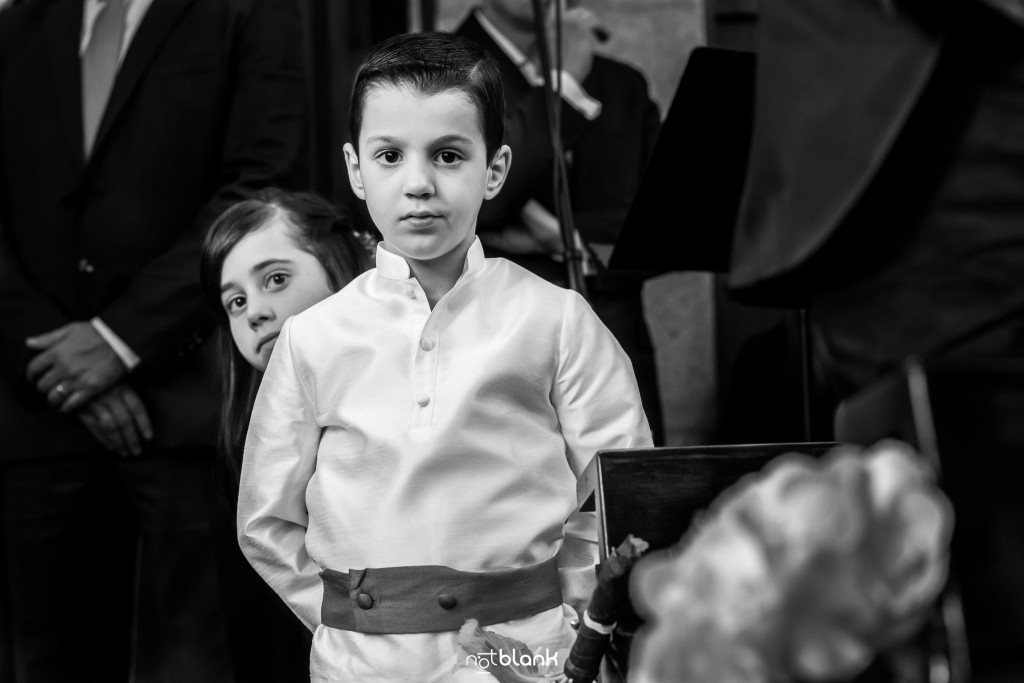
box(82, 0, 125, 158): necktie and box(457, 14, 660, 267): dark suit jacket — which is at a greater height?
box(82, 0, 125, 158): necktie

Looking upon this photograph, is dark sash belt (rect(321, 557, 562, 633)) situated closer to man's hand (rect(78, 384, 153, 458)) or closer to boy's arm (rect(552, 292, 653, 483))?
boy's arm (rect(552, 292, 653, 483))

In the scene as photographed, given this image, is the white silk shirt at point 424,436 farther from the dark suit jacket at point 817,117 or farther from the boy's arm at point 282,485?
the dark suit jacket at point 817,117

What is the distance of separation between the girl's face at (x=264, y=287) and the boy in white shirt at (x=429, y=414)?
260 mm

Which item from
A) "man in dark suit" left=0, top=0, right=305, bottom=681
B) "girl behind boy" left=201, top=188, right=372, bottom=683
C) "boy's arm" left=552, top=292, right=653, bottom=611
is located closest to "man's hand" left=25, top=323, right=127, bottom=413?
"man in dark suit" left=0, top=0, right=305, bottom=681

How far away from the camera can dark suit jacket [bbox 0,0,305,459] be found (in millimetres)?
2707

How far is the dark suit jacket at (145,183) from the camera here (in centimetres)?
271

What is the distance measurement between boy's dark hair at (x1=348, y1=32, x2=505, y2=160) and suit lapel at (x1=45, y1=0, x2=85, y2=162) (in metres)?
0.99

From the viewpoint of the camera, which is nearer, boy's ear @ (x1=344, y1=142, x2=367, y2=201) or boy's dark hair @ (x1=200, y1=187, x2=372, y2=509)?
boy's ear @ (x1=344, y1=142, x2=367, y2=201)

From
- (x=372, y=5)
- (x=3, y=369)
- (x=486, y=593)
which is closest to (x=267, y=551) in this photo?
(x=486, y=593)

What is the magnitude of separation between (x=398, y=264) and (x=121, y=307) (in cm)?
88

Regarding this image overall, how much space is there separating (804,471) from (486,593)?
109cm

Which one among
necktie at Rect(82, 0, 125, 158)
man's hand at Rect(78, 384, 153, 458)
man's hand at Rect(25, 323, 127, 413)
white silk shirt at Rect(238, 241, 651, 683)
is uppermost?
necktie at Rect(82, 0, 125, 158)

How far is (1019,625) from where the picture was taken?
3.57 feet

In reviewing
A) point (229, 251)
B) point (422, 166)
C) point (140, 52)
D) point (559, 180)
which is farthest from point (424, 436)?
point (140, 52)
